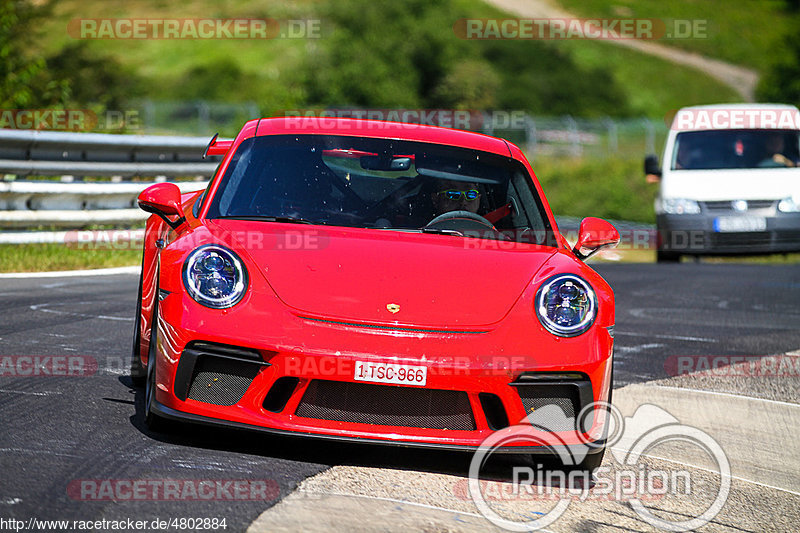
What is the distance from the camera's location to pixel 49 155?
490 inches

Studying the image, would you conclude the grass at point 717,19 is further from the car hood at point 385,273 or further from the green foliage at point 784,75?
the car hood at point 385,273

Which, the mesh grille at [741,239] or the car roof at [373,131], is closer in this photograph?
the car roof at [373,131]

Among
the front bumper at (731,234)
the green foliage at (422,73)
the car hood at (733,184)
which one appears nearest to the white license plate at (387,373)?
the front bumper at (731,234)

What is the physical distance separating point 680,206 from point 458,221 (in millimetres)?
10892

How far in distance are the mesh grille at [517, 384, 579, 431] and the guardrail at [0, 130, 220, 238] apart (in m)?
7.89

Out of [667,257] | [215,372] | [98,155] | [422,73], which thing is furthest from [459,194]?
[422,73]

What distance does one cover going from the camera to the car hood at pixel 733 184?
1585cm

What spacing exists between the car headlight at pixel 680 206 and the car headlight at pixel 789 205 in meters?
1.05

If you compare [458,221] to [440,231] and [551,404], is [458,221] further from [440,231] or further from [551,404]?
[551,404]

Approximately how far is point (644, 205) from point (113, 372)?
30.6 meters

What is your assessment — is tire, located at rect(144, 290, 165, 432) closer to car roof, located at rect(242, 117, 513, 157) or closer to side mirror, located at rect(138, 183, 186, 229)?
side mirror, located at rect(138, 183, 186, 229)

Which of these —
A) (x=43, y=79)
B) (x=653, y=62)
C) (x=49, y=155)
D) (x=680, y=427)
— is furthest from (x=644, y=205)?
(x=653, y=62)

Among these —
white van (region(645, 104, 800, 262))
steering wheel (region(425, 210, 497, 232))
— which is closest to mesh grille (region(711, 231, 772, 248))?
white van (region(645, 104, 800, 262))

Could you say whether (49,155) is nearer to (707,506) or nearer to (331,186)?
(331,186)
